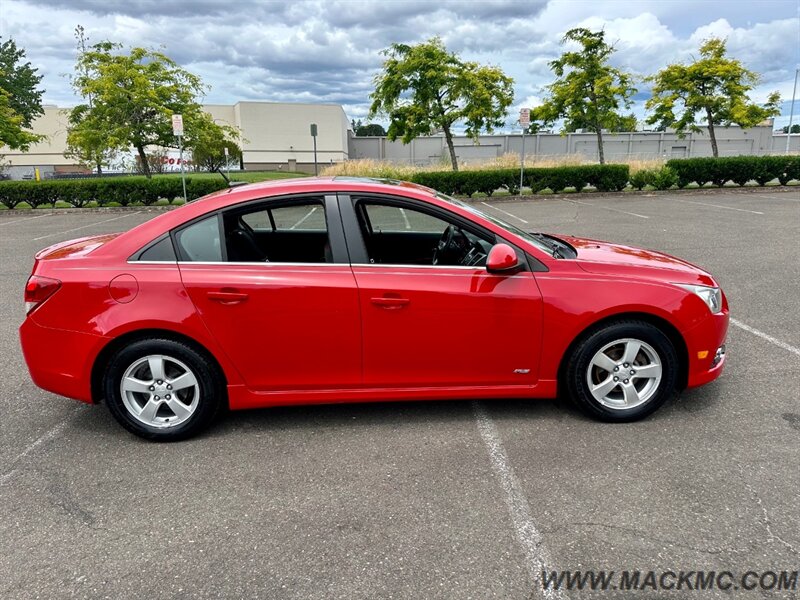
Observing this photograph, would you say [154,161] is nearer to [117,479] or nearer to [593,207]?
[593,207]

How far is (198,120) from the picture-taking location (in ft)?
74.6

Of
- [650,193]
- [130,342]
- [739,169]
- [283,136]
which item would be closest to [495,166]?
[650,193]

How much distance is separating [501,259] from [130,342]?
7.36 ft

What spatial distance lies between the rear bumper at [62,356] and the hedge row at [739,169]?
73.7ft

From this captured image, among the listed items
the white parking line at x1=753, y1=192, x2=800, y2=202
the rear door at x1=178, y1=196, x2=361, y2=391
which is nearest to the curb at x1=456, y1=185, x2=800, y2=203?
the white parking line at x1=753, y1=192, x2=800, y2=202

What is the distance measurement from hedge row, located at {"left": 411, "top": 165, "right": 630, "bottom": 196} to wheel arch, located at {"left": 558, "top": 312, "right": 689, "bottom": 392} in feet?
58.0

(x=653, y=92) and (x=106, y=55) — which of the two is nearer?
(x=106, y=55)

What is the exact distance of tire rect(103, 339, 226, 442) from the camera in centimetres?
325

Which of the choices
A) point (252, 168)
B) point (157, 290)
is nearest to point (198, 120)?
point (157, 290)

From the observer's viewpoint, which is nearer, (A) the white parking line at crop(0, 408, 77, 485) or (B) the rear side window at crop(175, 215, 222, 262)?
(A) the white parking line at crop(0, 408, 77, 485)

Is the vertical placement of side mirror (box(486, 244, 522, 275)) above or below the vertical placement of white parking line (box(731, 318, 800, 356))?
above

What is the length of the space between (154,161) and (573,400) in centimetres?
4733

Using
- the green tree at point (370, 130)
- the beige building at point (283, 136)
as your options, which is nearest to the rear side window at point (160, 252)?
the beige building at point (283, 136)

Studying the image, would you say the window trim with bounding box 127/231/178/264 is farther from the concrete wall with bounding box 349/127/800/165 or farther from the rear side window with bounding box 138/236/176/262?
the concrete wall with bounding box 349/127/800/165
